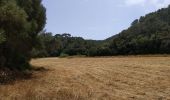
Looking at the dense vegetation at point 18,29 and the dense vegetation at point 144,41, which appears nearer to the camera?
the dense vegetation at point 18,29

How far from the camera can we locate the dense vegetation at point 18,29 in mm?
25438

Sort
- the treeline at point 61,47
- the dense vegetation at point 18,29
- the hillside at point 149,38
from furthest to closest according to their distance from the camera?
the hillside at point 149,38, the treeline at point 61,47, the dense vegetation at point 18,29

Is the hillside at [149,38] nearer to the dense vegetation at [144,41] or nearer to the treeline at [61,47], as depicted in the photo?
the dense vegetation at [144,41]

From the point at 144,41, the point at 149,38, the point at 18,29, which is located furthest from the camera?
the point at 149,38

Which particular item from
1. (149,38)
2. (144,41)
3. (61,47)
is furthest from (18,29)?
(149,38)

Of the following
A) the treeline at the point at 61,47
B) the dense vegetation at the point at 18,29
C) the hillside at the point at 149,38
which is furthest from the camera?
the hillside at the point at 149,38

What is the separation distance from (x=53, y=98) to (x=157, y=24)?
203ft

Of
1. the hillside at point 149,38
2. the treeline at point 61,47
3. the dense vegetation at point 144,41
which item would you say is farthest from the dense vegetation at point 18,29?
the hillside at point 149,38

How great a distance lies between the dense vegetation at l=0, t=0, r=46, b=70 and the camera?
83.5ft

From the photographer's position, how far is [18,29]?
26.6 metres

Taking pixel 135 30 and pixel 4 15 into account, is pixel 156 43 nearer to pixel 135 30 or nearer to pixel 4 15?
pixel 135 30

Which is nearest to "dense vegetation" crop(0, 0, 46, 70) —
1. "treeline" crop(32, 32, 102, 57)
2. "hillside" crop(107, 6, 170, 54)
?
"treeline" crop(32, 32, 102, 57)

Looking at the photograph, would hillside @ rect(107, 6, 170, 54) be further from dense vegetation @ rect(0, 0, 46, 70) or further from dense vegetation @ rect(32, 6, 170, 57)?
dense vegetation @ rect(0, 0, 46, 70)

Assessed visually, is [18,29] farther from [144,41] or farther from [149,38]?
[149,38]
